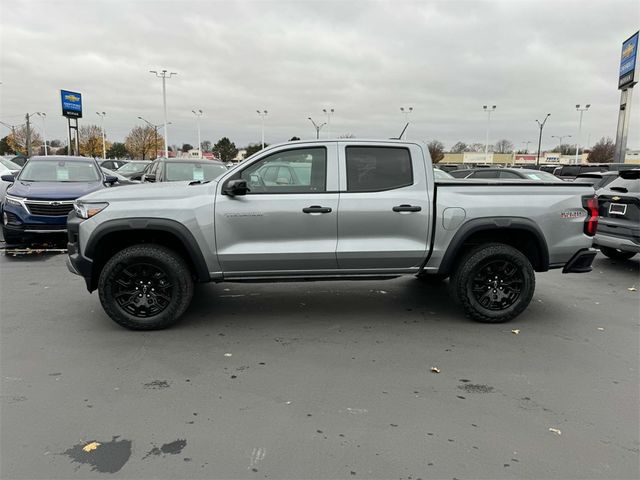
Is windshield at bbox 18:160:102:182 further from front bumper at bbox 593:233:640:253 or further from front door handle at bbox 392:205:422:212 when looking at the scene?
front bumper at bbox 593:233:640:253

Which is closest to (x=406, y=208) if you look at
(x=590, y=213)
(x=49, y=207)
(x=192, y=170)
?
(x=590, y=213)

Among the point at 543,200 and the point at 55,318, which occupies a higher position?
the point at 543,200

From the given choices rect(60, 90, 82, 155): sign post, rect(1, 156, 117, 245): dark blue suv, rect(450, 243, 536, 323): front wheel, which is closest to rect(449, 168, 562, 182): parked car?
rect(450, 243, 536, 323): front wheel

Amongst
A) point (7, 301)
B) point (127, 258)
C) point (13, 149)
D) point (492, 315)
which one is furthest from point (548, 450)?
point (13, 149)

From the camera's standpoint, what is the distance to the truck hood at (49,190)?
28.5ft

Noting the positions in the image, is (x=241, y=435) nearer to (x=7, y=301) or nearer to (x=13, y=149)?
(x=7, y=301)

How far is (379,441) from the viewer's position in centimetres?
286

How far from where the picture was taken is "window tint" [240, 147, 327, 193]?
4699 millimetres

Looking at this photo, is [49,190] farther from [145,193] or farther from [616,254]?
[616,254]

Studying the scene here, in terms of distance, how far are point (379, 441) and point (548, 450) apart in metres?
1.03

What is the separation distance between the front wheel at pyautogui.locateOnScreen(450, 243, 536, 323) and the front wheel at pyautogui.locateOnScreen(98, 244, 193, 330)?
2894 mm

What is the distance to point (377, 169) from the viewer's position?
485 centimetres

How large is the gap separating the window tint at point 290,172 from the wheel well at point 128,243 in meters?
0.99

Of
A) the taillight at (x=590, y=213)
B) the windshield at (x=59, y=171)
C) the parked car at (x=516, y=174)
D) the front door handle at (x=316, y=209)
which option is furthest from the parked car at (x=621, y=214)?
the windshield at (x=59, y=171)
